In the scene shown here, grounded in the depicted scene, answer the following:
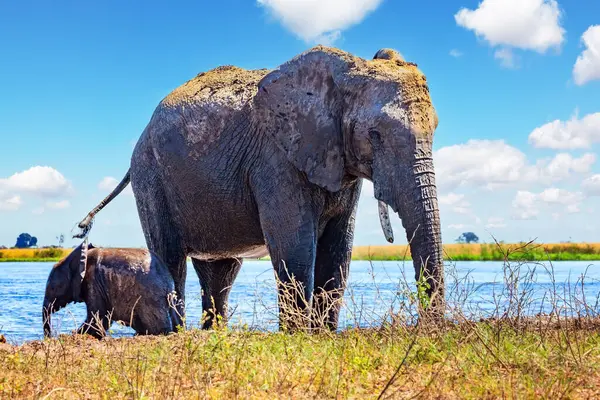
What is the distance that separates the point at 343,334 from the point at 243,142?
3.65m

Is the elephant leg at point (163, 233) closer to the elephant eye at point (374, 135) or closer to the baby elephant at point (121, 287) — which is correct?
the baby elephant at point (121, 287)

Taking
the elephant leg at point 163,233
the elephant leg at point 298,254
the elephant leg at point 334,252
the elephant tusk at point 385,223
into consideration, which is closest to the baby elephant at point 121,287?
the elephant leg at point 163,233

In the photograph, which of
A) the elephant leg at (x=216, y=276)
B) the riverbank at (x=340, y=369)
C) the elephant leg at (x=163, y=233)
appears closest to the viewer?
the riverbank at (x=340, y=369)

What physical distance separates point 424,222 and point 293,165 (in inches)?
79.9

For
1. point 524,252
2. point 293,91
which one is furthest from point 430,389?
point 293,91

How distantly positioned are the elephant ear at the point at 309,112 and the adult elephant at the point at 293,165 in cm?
1

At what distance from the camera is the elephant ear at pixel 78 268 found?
35.5 ft

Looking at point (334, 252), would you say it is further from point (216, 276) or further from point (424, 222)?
point (216, 276)

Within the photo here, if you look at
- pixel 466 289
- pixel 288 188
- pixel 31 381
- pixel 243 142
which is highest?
pixel 243 142

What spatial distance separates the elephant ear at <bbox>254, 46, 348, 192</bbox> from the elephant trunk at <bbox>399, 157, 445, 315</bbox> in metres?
1.14

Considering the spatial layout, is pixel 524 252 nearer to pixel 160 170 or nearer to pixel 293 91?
pixel 293 91

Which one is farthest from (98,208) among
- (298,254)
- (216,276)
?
(298,254)

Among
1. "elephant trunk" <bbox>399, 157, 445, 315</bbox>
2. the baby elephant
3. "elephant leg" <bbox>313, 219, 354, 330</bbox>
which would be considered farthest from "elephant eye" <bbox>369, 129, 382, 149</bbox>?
the baby elephant

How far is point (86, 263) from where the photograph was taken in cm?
1098
